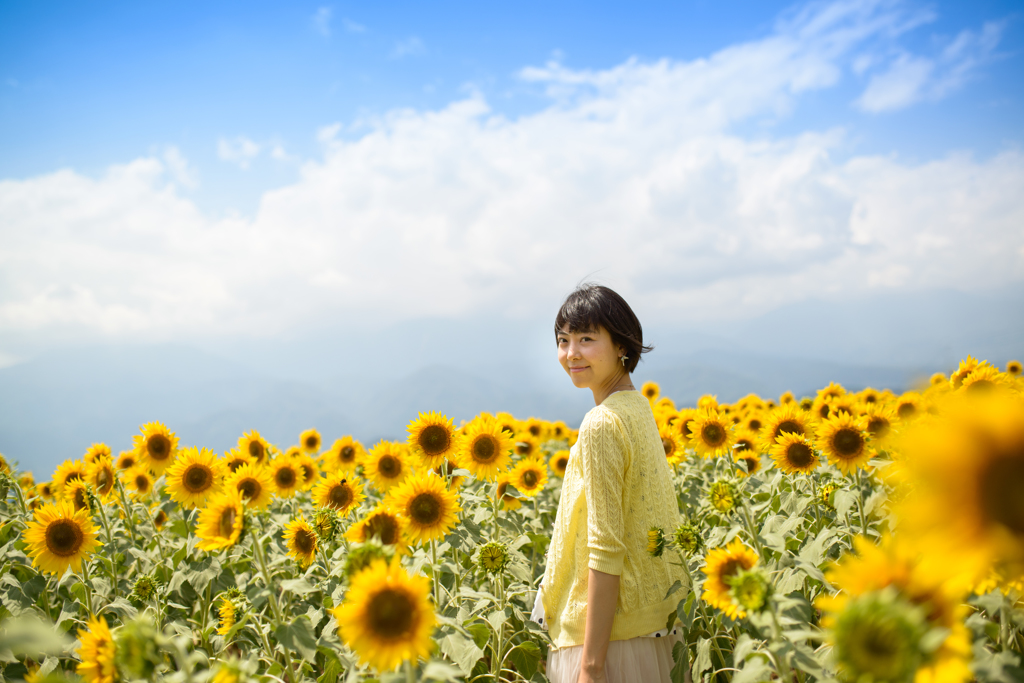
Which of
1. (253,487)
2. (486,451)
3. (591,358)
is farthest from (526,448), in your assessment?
(591,358)

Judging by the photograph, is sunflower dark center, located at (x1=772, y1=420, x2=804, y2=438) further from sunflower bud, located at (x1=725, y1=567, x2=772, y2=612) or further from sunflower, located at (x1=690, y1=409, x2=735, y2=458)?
sunflower bud, located at (x1=725, y1=567, x2=772, y2=612)

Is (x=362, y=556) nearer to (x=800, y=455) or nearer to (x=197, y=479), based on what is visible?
(x=800, y=455)

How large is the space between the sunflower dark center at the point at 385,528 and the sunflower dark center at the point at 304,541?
141 centimetres

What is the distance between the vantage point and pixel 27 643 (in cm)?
106

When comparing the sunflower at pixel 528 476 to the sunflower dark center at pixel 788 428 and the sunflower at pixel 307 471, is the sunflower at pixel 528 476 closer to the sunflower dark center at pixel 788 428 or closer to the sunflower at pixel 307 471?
the sunflower dark center at pixel 788 428

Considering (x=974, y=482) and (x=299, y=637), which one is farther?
(x=299, y=637)

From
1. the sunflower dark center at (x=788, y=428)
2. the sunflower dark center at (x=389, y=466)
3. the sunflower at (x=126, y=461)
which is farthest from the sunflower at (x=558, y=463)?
the sunflower at (x=126, y=461)

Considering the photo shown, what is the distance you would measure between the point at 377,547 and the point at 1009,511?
66.4 inches

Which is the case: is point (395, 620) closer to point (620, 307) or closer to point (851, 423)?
point (620, 307)

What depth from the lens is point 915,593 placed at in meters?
1.22

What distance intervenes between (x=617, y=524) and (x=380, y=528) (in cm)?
124

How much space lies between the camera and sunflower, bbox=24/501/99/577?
3.76m

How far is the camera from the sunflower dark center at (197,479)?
4.65 m

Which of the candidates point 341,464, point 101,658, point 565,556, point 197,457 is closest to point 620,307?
point 565,556
